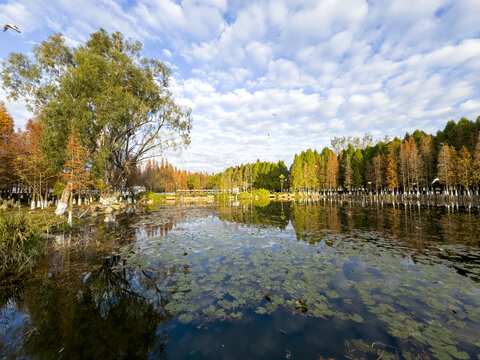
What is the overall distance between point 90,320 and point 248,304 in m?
3.51

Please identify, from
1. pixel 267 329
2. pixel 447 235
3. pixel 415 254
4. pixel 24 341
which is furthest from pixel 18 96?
pixel 447 235

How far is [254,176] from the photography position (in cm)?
8512

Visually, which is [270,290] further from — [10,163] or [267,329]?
[10,163]

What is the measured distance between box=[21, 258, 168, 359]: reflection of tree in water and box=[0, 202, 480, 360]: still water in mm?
24

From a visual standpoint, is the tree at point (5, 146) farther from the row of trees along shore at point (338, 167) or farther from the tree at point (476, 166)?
the tree at point (476, 166)

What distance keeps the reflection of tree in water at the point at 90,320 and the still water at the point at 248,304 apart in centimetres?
2

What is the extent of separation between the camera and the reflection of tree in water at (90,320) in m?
3.62

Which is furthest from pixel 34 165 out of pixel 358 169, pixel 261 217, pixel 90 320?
pixel 358 169

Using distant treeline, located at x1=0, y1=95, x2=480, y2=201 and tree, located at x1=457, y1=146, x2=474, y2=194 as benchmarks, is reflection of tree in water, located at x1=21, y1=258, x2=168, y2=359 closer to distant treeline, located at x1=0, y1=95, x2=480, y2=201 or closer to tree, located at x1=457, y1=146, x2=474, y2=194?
distant treeline, located at x1=0, y1=95, x2=480, y2=201

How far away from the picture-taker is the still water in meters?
3.67

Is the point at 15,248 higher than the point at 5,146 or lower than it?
lower

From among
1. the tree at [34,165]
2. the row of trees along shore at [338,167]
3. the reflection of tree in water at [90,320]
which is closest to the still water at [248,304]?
the reflection of tree in water at [90,320]

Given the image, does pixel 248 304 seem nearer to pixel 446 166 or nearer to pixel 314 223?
pixel 314 223

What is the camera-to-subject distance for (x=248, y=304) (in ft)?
16.8
